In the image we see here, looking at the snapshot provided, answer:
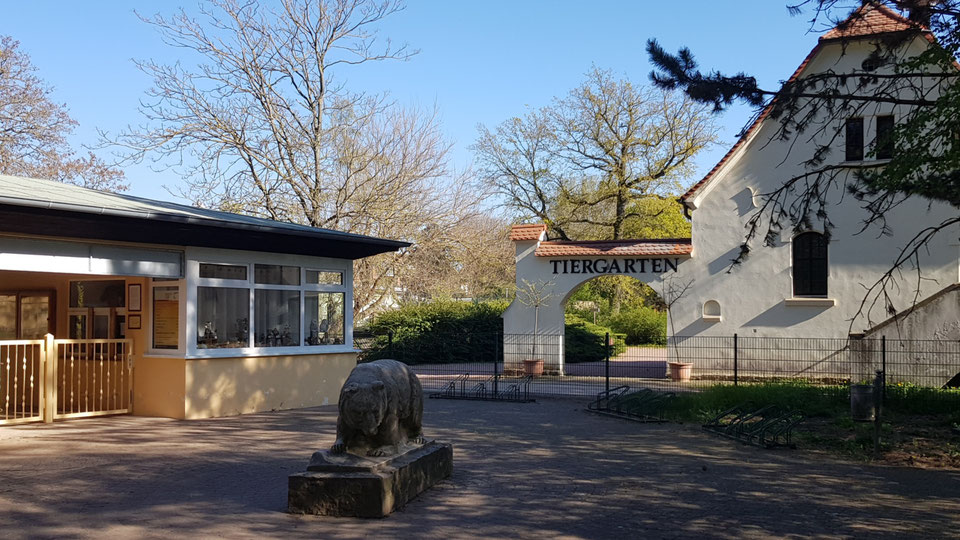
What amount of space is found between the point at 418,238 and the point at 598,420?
14623 millimetres

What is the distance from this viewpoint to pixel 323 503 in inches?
Answer: 300

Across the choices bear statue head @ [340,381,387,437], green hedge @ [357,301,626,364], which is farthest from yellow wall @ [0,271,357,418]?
green hedge @ [357,301,626,364]

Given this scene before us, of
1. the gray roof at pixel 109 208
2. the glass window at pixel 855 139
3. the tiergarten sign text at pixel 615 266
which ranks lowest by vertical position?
the tiergarten sign text at pixel 615 266

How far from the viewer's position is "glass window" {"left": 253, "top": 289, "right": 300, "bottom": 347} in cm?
1530

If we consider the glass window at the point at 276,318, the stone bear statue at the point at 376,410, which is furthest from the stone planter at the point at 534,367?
the stone bear statue at the point at 376,410

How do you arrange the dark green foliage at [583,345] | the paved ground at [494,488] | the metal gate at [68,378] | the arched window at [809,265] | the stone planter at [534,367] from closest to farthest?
the paved ground at [494,488] → the metal gate at [68,378] → the arched window at [809,265] → the stone planter at [534,367] → the dark green foliage at [583,345]

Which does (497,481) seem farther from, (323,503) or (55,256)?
(55,256)

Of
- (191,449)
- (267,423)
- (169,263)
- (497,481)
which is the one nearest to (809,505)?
(497,481)

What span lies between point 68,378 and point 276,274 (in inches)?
173

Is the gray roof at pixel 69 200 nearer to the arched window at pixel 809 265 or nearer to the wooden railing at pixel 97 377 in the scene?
the wooden railing at pixel 97 377

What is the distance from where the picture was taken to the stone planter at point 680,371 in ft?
70.4

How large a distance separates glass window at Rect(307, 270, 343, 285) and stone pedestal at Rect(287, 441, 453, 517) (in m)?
8.66

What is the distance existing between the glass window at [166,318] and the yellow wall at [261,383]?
650mm

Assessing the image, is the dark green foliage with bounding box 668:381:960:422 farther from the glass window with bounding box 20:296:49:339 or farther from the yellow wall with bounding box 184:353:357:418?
the glass window with bounding box 20:296:49:339
